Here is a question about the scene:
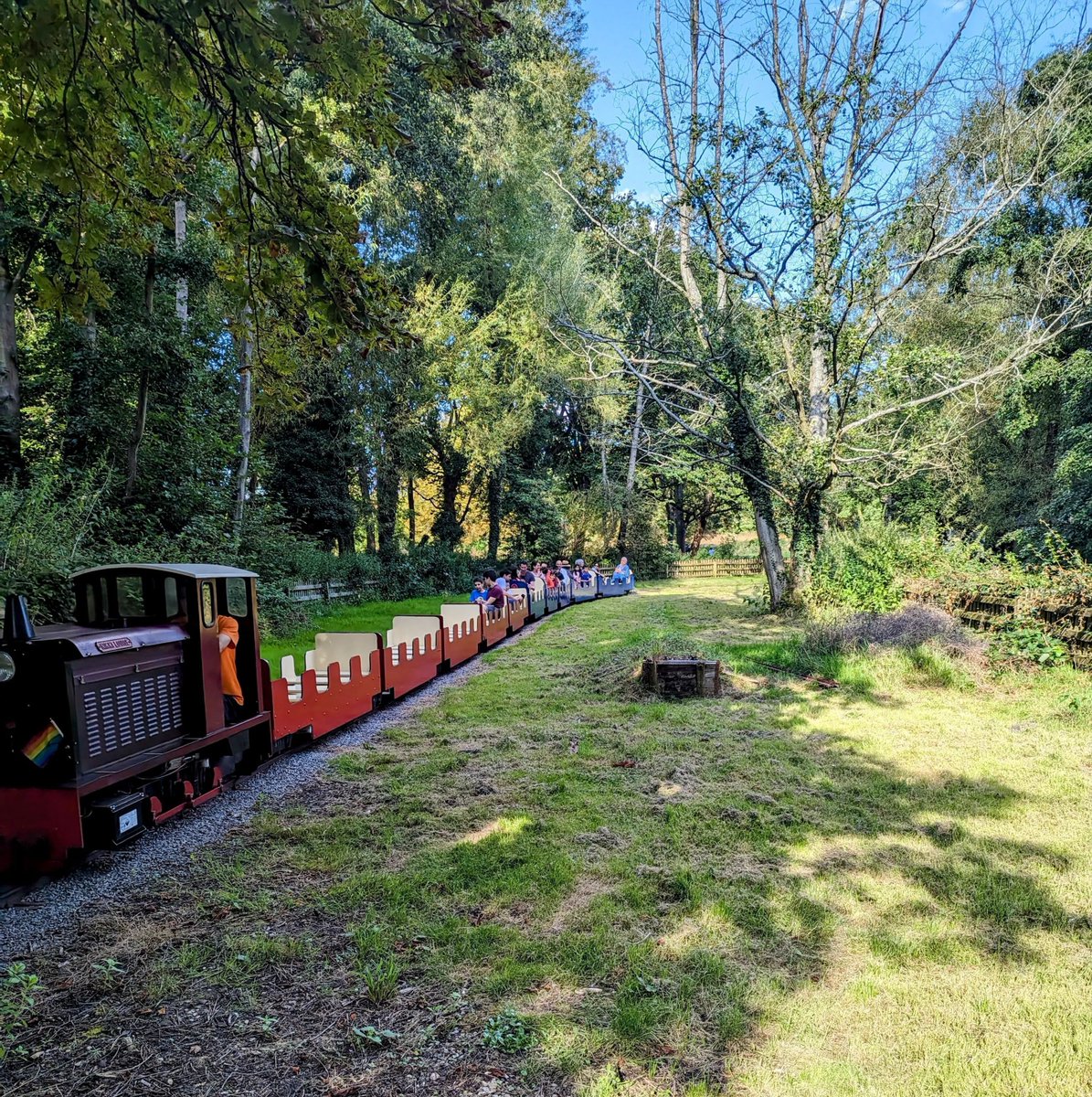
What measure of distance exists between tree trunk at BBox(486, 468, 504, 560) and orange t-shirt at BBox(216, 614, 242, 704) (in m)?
21.0

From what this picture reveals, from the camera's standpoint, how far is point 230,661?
16.0ft

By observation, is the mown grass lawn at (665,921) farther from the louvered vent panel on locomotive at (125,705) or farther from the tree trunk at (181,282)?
the tree trunk at (181,282)

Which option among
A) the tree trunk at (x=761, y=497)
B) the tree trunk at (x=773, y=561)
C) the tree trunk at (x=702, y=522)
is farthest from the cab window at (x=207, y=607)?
the tree trunk at (x=702, y=522)

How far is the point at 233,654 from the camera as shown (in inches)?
193

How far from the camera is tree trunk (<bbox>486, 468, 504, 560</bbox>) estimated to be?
1036 inches

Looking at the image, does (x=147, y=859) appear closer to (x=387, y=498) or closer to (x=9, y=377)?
(x=9, y=377)

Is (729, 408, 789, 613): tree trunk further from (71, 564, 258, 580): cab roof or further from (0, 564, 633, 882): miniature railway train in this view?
(71, 564, 258, 580): cab roof

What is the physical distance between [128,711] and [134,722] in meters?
0.09

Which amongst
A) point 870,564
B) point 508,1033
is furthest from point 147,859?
point 870,564

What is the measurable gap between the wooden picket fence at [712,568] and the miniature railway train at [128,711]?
1004 inches

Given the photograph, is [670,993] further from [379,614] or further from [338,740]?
[379,614]

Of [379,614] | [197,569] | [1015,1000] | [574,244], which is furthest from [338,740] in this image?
[574,244]

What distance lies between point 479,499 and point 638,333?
16.9m

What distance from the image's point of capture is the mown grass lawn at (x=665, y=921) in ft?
7.62
